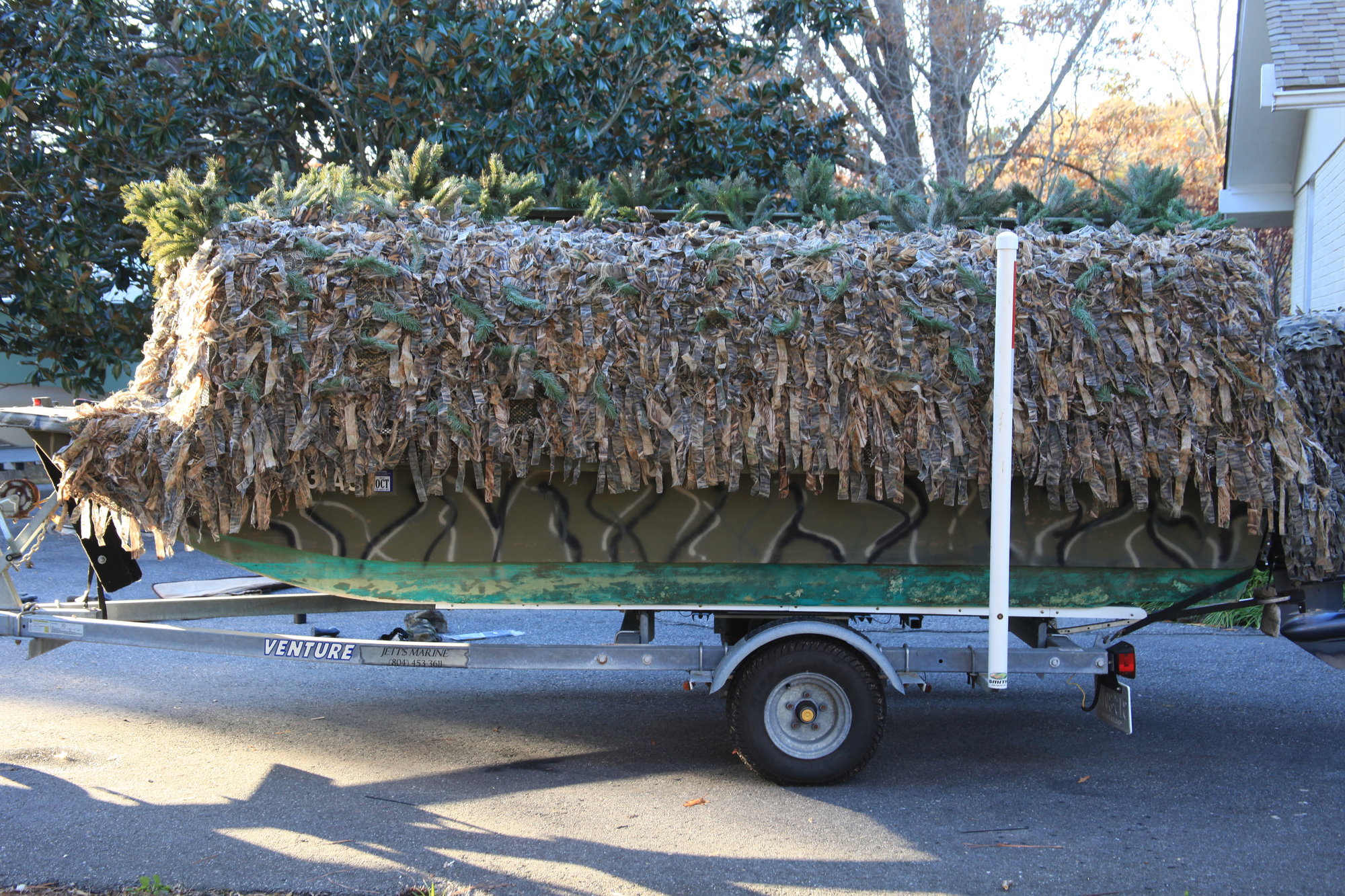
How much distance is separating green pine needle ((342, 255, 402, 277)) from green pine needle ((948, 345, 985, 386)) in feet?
8.04

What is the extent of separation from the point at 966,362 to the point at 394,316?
249cm

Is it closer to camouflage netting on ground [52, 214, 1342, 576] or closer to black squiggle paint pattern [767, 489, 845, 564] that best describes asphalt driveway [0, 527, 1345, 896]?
black squiggle paint pattern [767, 489, 845, 564]

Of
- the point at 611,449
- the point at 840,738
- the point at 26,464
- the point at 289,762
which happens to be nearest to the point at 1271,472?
the point at 840,738

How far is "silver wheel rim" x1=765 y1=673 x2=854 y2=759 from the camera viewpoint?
15.3ft

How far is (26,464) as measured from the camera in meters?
15.5

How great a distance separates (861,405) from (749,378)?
509 mm

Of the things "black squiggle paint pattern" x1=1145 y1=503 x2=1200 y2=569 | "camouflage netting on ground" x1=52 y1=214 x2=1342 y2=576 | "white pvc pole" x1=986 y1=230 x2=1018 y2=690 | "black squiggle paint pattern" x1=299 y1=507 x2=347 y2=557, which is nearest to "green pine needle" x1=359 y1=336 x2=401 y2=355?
"camouflage netting on ground" x1=52 y1=214 x2=1342 y2=576

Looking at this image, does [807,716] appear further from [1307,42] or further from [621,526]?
[1307,42]

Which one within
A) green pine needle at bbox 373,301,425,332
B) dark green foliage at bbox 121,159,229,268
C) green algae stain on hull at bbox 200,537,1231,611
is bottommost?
green algae stain on hull at bbox 200,537,1231,611

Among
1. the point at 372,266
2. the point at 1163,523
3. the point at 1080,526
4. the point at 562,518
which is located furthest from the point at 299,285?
the point at 1163,523

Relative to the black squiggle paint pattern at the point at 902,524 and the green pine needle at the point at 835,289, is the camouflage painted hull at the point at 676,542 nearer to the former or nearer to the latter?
the black squiggle paint pattern at the point at 902,524

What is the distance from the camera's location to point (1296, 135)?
1236cm

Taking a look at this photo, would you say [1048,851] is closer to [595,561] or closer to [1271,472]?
[1271,472]

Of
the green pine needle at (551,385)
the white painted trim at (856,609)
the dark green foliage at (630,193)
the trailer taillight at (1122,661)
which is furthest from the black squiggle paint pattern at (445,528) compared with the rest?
the trailer taillight at (1122,661)
